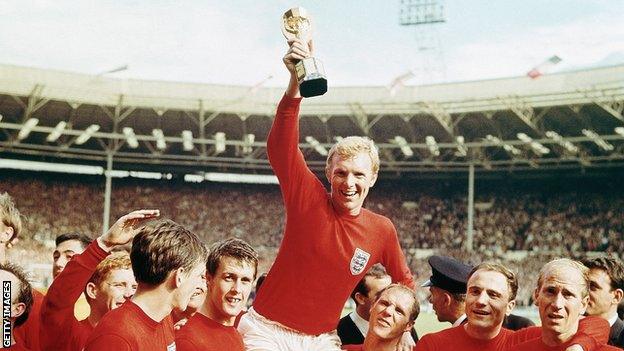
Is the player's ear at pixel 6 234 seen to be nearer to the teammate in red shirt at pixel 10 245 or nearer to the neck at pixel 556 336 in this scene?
the teammate in red shirt at pixel 10 245

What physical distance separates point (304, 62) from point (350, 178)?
77 centimetres

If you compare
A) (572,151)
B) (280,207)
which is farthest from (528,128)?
(280,207)

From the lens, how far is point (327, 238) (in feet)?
13.1

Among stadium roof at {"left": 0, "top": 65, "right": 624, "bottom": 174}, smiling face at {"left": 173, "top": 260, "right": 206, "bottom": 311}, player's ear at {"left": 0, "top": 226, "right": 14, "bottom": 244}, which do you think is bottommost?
smiling face at {"left": 173, "top": 260, "right": 206, "bottom": 311}

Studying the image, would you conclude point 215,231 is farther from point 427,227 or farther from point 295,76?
point 295,76

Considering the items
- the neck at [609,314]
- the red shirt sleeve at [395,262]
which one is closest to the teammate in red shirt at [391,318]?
the red shirt sleeve at [395,262]

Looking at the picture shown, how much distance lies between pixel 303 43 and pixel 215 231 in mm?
29914

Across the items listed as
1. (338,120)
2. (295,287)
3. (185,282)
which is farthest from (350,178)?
(338,120)

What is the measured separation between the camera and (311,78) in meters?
3.35

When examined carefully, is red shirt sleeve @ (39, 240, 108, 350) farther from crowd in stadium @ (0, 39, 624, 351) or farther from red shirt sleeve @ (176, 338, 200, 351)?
red shirt sleeve @ (176, 338, 200, 351)

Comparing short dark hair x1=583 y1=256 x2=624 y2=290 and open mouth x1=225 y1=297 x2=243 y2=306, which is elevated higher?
short dark hair x1=583 y1=256 x2=624 y2=290

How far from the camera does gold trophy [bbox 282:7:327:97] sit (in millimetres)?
3367

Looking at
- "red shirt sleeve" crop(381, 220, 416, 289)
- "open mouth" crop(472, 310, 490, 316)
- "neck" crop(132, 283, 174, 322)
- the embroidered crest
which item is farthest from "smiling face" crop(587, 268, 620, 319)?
"neck" crop(132, 283, 174, 322)

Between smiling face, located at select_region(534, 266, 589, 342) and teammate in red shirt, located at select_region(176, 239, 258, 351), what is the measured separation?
1.65 meters
